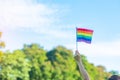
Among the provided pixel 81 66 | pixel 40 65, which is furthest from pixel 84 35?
pixel 40 65

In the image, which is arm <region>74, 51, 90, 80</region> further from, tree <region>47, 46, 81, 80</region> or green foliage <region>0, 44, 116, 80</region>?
tree <region>47, 46, 81, 80</region>

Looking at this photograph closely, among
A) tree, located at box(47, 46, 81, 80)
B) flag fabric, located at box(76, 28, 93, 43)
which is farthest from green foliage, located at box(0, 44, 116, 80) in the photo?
flag fabric, located at box(76, 28, 93, 43)

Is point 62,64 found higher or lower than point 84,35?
higher

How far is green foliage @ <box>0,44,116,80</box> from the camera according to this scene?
247 ft

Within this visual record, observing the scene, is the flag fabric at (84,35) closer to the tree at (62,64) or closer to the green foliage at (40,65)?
the green foliage at (40,65)

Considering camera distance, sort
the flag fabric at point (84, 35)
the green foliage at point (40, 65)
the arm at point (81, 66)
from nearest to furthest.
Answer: the arm at point (81, 66) < the flag fabric at point (84, 35) < the green foliage at point (40, 65)

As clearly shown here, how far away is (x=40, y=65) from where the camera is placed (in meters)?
82.2

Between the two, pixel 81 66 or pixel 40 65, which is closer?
pixel 81 66

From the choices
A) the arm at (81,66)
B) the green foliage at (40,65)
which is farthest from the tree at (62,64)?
the arm at (81,66)

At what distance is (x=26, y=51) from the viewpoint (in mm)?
96500

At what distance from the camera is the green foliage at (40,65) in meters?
75.3

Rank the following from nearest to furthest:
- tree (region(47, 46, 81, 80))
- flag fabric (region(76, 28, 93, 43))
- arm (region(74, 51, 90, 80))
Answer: arm (region(74, 51, 90, 80))
flag fabric (region(76, 28, 93, 43))
tree (region(47, 46, 81, 80))

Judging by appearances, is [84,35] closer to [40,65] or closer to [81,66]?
[81,66]

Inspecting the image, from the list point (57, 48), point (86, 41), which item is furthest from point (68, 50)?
point (86, 41)
